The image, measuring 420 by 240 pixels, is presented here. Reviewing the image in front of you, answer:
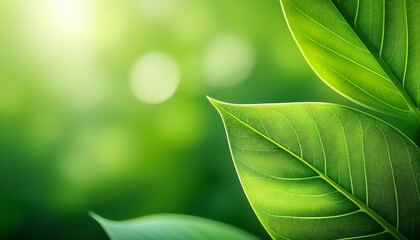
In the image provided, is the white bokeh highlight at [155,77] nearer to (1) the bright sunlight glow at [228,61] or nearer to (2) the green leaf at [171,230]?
(1) the bright sunlight glow at [228,61]

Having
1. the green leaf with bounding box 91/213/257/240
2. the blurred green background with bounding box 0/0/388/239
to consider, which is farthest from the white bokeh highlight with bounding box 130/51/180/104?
the green leaf with bounding box 91/213/257/240

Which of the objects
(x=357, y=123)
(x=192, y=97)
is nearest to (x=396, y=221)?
(x=357, y=123)

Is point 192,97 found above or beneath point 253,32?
beneath

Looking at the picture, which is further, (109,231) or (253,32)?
(253,32)

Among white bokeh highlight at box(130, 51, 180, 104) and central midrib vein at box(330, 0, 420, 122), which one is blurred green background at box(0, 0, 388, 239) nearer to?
white bokeh highlight at box(130, 51, 180, 104)

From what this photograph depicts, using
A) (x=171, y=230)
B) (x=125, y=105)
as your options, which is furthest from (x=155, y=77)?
(x=171, y=230)

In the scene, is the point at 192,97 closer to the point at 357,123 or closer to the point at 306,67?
the point at 306,67

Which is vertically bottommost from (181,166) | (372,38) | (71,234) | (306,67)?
(71,234)

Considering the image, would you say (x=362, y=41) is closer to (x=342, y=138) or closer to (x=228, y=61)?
(x=342, y=138)
